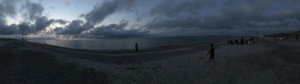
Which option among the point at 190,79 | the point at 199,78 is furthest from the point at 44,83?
the point at 199,78

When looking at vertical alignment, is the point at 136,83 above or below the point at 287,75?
below

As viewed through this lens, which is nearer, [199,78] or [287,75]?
[287,75]

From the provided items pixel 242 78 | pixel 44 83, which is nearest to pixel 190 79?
pixel 242 78

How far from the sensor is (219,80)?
7.83 meters

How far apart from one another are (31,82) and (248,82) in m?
13.5

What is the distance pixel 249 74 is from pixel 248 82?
64.0 inches

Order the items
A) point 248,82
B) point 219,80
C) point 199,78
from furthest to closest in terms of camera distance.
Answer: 1. point 199,78
2. point 219,80
3. point 248,82

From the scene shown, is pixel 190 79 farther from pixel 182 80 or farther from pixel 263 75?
pixel 263 75

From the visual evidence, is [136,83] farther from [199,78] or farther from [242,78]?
[242,78]

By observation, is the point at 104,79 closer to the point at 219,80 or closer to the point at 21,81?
the point at 21,81

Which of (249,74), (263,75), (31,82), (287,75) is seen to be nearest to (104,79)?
(31,82)

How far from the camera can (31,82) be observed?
310 inches

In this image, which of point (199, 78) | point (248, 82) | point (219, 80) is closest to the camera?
point (248, 82)

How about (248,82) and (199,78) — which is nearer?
(248,82)
